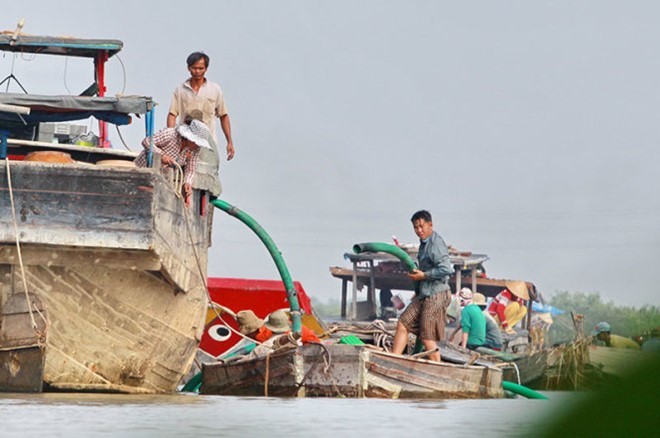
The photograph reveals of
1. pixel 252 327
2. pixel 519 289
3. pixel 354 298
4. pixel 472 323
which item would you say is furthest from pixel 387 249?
pixel 354 298

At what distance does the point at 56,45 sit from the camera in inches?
486

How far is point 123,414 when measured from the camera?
7.73 metres

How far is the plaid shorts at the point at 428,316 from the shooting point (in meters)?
11.3

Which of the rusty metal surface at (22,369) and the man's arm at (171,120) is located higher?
the man's arm at (171,120)

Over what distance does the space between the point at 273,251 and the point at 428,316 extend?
11.1 feet

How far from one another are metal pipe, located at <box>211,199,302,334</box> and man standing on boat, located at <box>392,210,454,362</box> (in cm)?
166

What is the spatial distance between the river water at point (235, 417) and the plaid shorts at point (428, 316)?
97 cm

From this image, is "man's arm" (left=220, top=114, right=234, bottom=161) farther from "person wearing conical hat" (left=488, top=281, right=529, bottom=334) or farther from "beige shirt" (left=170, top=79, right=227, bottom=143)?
"person wearing conical hat" (left=488, top=281, right=529, bottom=334)

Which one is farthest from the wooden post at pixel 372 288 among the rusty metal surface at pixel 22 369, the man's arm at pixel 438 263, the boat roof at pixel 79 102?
the rusty metal surface at pixel 22 369

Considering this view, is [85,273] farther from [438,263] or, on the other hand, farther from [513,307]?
[513,307]

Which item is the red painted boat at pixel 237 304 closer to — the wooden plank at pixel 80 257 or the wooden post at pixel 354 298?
the wooden plank at pixel 80 257

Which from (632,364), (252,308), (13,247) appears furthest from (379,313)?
(632,364)

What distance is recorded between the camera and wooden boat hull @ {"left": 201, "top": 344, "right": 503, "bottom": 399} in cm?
1123

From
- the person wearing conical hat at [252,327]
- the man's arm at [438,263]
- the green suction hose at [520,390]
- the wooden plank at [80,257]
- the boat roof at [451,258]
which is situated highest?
the boat roof at [451,258]
